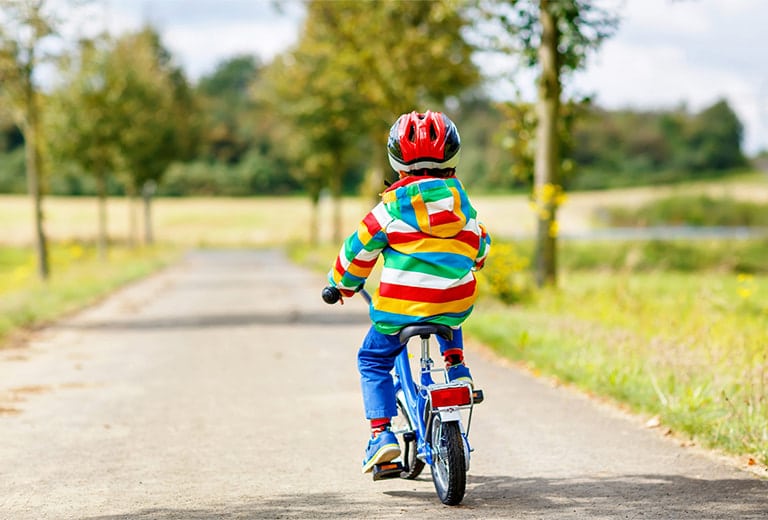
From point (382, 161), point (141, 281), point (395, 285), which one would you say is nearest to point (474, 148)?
point (382, 161)

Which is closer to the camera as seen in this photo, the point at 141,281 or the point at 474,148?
the point at 141,281

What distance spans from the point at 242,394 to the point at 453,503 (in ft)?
13.1

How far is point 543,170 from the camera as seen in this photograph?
54.5 feet

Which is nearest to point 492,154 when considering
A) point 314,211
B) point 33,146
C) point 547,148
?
point 314,211

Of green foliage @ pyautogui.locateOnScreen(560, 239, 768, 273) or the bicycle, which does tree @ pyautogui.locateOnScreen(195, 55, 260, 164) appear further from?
the bicycle

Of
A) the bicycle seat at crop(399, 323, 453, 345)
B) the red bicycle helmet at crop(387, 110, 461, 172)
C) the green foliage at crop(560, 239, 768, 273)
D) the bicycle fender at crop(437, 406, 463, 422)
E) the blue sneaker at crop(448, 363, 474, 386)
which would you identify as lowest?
the green foliage at crop(560, 239, 768, 273)

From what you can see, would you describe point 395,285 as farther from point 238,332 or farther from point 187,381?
point 238,332

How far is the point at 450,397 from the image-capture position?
4.87 metres

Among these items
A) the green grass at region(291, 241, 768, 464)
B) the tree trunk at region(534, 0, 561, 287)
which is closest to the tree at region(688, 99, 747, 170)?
the green grass at region(291, 241, 768, 464)

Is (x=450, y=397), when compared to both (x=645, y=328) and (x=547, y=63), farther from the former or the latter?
(x=547, y=63)

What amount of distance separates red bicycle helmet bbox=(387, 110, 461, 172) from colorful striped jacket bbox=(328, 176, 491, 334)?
0.33ft

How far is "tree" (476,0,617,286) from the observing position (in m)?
15.8

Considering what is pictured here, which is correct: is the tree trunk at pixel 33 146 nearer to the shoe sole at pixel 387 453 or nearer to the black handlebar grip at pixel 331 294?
the black handlebar grip at pixel 331 294

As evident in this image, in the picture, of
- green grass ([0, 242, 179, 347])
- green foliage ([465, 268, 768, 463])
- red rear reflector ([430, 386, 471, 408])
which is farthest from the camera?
green grass ([0, 242, 179, 347])
